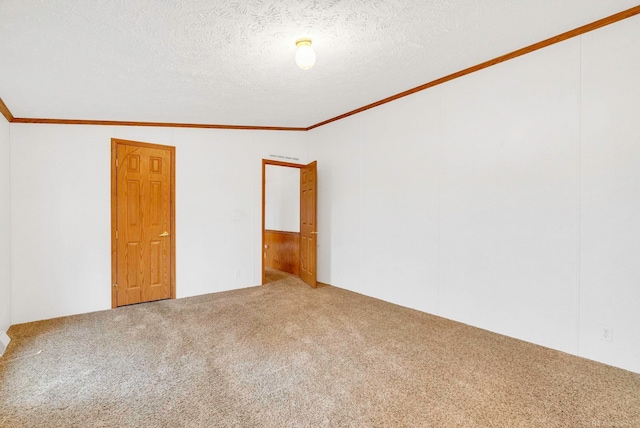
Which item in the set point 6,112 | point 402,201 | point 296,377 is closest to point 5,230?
point 6,112

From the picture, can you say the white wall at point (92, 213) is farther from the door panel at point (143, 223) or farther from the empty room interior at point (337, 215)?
the door panel at point (143, 223)

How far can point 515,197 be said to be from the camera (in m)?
3.06

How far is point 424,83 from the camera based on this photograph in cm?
370

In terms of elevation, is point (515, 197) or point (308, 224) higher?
point (515, 197)

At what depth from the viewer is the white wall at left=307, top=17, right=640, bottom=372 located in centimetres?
249

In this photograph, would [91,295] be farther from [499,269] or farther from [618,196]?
[618,196]

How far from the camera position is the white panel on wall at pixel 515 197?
9.04 feet

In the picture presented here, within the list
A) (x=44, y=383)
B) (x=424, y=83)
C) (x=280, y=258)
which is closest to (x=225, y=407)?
(x=44, y=383)

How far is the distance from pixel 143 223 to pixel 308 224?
8.34ft

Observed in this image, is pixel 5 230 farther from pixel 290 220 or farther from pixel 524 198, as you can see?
pixel 524 198

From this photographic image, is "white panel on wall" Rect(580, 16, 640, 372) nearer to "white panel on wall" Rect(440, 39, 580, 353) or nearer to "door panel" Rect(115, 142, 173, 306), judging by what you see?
"white panel on wall" Rect(440, 39, 580, 353)

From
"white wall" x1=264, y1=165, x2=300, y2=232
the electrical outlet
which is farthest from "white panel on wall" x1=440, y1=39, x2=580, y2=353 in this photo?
"white wall" x1=264, y1=165, x2=300, y2=232

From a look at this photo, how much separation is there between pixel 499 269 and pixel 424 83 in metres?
2.31

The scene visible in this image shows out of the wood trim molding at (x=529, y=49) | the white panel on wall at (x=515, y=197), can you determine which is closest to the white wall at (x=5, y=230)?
the wood trim molding at (x=529, y=49)
